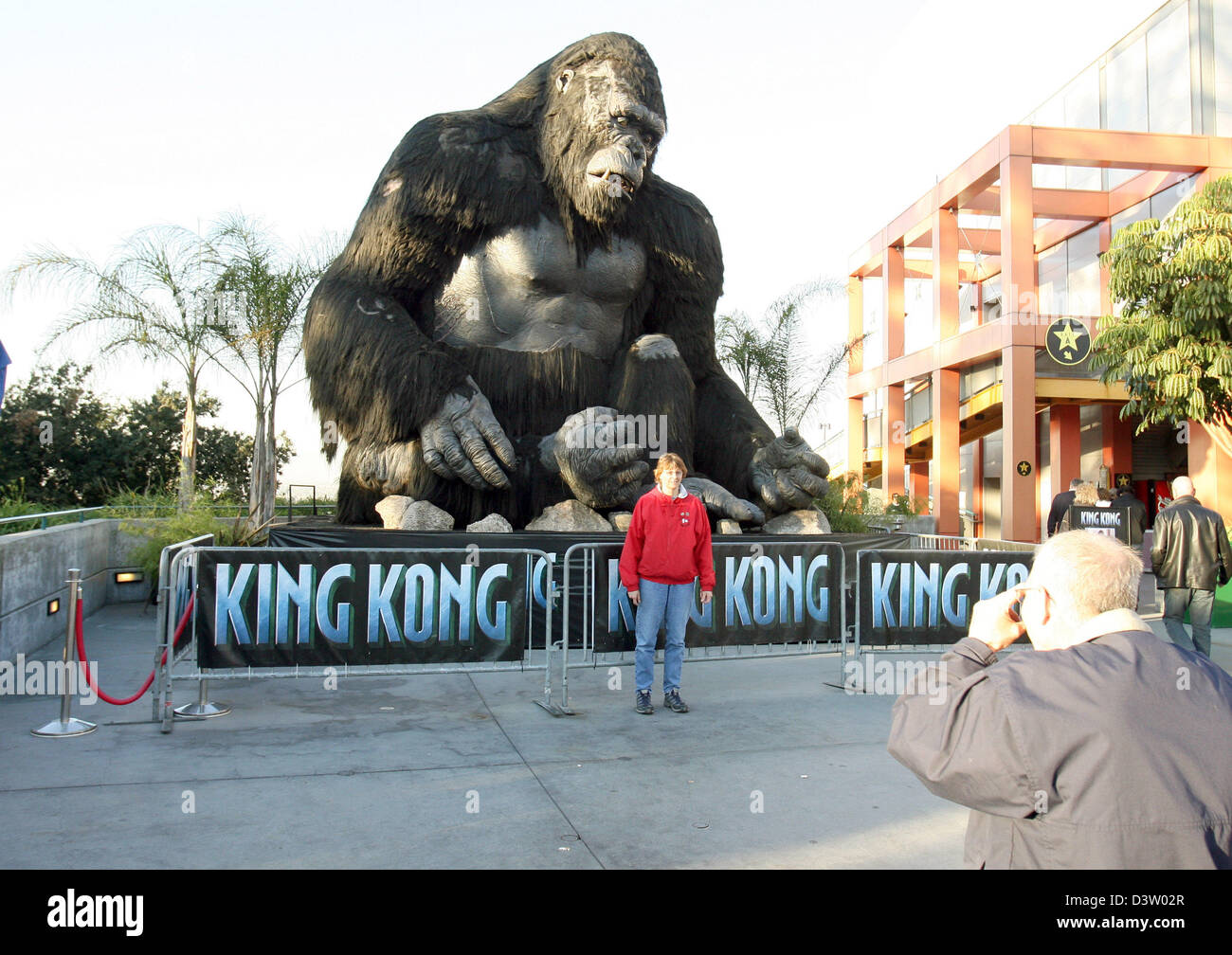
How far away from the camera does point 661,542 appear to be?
507 centimetres

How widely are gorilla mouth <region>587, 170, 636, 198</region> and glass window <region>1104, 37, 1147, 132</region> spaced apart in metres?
21.3

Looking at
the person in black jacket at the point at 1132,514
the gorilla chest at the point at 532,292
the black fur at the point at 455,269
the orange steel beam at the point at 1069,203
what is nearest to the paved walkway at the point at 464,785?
the black fur at the point at 455,269

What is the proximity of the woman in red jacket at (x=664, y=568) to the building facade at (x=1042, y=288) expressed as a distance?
1467 centimetres

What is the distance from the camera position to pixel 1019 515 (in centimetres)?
1962

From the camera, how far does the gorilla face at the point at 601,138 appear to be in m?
5.73

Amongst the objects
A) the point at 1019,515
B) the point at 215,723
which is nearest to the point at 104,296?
the point at 215,723

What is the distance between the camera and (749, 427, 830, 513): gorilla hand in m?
6.32

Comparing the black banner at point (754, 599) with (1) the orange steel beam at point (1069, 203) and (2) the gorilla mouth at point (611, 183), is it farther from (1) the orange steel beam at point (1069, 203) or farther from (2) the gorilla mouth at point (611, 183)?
(1) the orange steel beam at point (1069, 203)

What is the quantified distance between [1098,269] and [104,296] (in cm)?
2168

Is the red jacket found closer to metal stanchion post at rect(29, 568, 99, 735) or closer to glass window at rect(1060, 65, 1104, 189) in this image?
metal stanchion post at rect(29, 568, 99, 735)

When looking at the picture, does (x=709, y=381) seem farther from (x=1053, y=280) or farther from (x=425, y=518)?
(x=1053, y=280)

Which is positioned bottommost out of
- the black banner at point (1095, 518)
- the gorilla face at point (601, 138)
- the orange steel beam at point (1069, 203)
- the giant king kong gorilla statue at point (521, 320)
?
the black banner at point (1095, 518)

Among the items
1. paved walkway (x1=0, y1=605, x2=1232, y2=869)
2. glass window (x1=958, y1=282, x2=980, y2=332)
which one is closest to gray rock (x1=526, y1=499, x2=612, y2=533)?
paved walkway (x1=0, y1=605, x2=1232, y2=869)
